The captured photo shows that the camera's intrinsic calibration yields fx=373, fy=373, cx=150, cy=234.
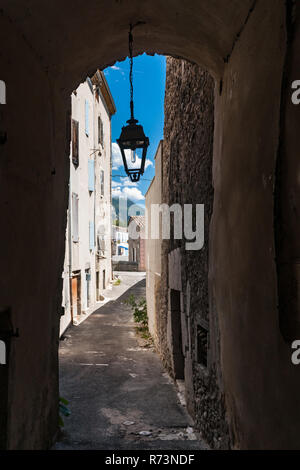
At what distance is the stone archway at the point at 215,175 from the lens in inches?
95.4

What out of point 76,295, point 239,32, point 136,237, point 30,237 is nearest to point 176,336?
point 30,237

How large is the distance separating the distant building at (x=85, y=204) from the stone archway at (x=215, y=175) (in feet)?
21.6

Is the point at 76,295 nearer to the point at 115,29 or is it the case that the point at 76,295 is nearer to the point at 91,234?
the point at 91,234

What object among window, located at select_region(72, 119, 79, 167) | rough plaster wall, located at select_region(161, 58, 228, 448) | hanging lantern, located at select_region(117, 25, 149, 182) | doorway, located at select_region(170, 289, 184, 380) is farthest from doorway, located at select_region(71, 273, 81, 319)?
hanging lantern, located at select_region(117, 25, 149, 182)

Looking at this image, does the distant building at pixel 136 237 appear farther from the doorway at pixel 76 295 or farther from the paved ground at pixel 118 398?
the paved ground at pixel 118 398

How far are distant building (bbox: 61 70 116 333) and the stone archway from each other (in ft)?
21.6

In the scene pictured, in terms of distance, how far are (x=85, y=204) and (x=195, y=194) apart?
10.3m

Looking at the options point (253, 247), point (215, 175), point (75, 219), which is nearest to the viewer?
point (253, 247)

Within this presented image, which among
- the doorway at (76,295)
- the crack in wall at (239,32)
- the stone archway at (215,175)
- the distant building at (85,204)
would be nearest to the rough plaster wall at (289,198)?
the stone archway at (215,175)

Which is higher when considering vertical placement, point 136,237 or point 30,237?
point 30,237

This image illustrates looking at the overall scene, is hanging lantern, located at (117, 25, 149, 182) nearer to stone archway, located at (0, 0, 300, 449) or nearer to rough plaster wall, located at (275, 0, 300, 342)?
stone archway, located at (0, 0, 300, 449)

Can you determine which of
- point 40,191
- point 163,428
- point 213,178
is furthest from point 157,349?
point 40,191

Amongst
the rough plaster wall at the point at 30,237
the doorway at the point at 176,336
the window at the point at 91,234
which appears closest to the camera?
the rough plaster wall at the point at 30,237

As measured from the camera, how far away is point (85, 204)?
15125 millimetres
